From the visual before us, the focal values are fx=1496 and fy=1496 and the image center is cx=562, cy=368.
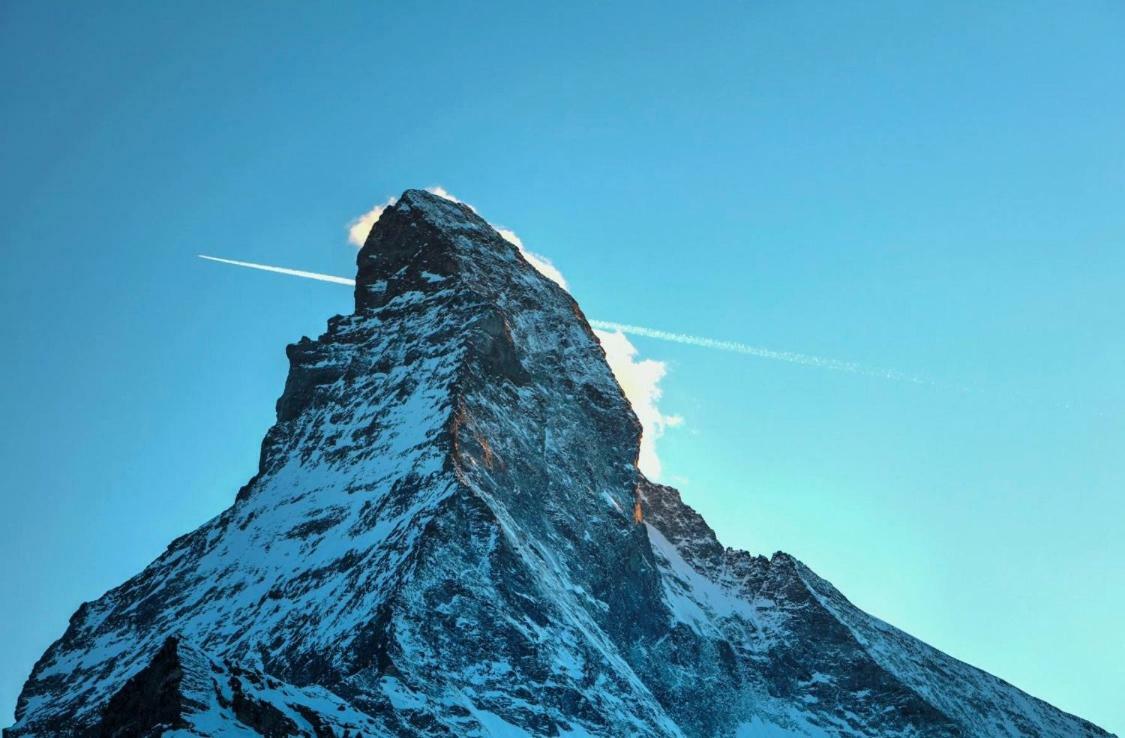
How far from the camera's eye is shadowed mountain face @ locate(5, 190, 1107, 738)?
125 meters

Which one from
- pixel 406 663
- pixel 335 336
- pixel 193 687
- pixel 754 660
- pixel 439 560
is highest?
pixel 335 336

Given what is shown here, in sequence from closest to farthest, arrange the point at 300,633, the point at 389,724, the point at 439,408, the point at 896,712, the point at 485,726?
the point at 389,724, the point at 485,726, the point at 300,633, the point at 439,408, the point at 896,712

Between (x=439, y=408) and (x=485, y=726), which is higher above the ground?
(x=439, y=408)

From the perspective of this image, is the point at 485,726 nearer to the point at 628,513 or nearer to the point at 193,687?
the point at 193,687

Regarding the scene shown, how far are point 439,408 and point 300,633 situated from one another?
1469 inches

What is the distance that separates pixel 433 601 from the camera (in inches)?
5330

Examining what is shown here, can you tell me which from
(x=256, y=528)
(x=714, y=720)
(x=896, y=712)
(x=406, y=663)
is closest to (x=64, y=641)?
(x=256, y=528)

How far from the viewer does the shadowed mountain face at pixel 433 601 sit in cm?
12469

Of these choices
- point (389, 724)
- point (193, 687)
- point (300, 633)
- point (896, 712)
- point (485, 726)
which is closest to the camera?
point (193, 687)

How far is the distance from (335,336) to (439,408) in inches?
1392

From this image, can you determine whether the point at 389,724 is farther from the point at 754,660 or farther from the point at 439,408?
the point at 754,660

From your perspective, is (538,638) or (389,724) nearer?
(389,724)

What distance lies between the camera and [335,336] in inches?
7825

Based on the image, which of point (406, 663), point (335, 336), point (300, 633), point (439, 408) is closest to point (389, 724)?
point (406, 663)
